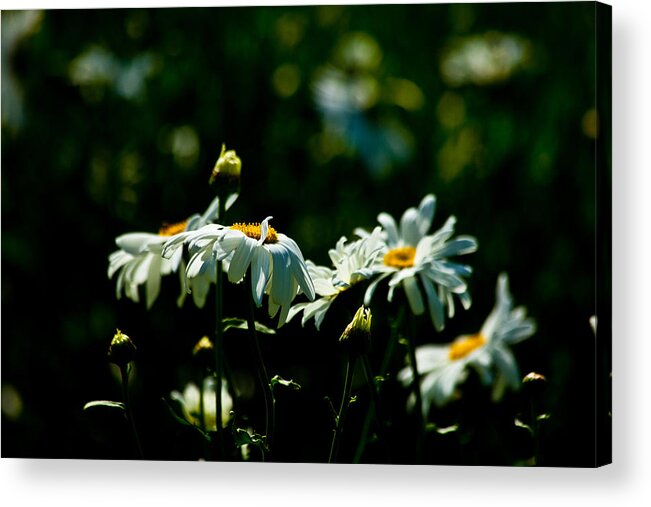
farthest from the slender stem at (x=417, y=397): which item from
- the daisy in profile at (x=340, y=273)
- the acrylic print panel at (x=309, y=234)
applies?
the daisy in profile at (x=340, y=273)

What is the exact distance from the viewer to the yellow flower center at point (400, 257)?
1.84 m

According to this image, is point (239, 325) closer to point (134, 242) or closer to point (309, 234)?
point (134, 242)

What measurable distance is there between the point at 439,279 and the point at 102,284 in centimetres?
78

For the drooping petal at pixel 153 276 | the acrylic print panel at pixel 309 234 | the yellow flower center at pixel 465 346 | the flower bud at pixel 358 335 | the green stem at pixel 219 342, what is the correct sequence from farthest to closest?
the yellow flower center at pixel 465 346
the drooping petal at pixel 153 276
the acrylic print panel at pixel 309 234
the green stem at pixel 219 342
the flower bud at pixel 358 335

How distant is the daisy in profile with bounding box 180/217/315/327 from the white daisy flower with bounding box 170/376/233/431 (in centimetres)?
23

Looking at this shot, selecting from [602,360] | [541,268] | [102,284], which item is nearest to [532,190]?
[541,268]

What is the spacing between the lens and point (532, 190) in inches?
97.3

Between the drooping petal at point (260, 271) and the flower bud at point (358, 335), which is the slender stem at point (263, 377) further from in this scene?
the flower bud at point (358, 335)

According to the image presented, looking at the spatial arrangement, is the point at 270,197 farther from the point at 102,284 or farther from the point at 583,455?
the point at 583,455

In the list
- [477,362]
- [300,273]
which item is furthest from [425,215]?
[300,273]

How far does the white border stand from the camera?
1.86 meters

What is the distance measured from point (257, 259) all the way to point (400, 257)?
0.87 ft

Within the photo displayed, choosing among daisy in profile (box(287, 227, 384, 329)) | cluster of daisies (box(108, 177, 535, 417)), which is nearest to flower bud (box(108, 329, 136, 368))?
cluster of daisies (box(108, 177, 535, 417))

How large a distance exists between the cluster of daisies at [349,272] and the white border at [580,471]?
0.50 ft
